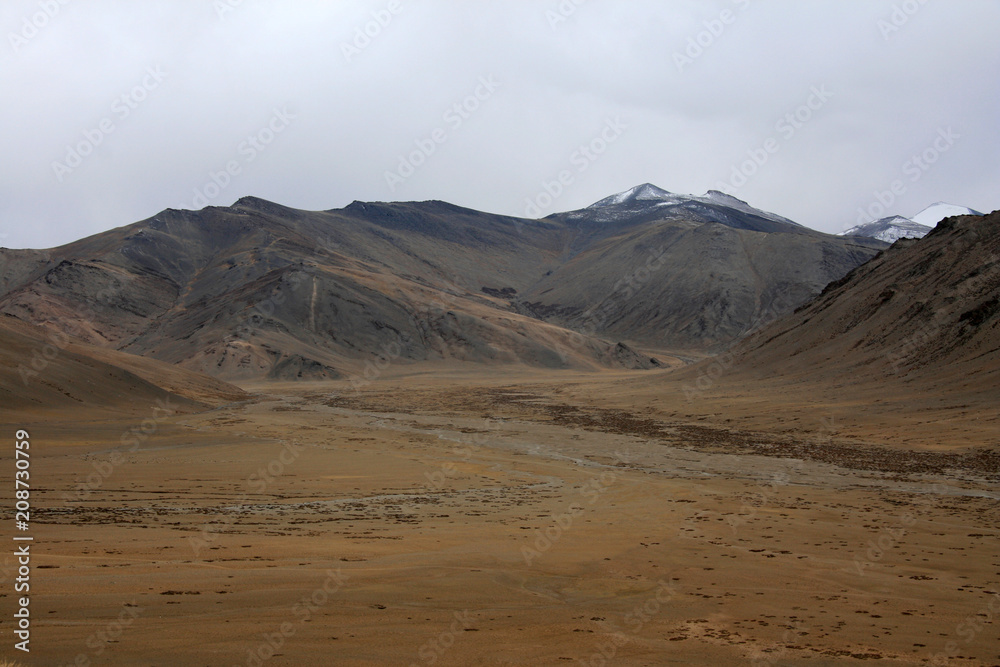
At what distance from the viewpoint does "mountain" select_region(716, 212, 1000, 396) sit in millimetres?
38562

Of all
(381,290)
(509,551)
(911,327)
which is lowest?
(509,551)

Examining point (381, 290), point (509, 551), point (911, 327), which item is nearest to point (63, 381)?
point (509, 551)

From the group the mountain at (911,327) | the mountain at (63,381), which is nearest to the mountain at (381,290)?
the mountain at (63,381)

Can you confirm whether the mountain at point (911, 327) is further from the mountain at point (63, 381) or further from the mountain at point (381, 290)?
the mountain at point (381, 290)

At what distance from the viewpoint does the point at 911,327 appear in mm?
46219

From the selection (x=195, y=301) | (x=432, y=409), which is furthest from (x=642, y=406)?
(x=195, y=301)

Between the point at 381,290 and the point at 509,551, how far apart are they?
10246 cm

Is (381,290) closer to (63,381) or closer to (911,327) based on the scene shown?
(63,381)

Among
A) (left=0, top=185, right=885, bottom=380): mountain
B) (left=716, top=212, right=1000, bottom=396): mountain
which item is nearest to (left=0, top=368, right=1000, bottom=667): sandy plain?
(left=716, top=212, right=1000, bottom=396): mountain

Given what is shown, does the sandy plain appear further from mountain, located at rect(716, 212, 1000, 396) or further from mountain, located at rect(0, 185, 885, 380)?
mountain, located at rect(0, 185, 885, 380)

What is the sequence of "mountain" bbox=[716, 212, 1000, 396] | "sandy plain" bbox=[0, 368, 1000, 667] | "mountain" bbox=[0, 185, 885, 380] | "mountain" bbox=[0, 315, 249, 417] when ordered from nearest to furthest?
"sandy plain" bbox=[0, 368, 1000, 667], "mountain" bbox=[0, 315, 249, 417], "mountain" bbox=[716, 212, 1000, 396], "mountain" bbox=[0, 185, 885, 380]

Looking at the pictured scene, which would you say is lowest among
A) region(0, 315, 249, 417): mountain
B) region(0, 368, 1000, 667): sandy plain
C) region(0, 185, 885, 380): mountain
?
region(0, 368, 1000, 667): sandy plain

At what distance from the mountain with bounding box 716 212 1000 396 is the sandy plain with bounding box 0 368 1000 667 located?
10.9 metres

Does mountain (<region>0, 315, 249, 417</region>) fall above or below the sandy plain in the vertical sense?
above
